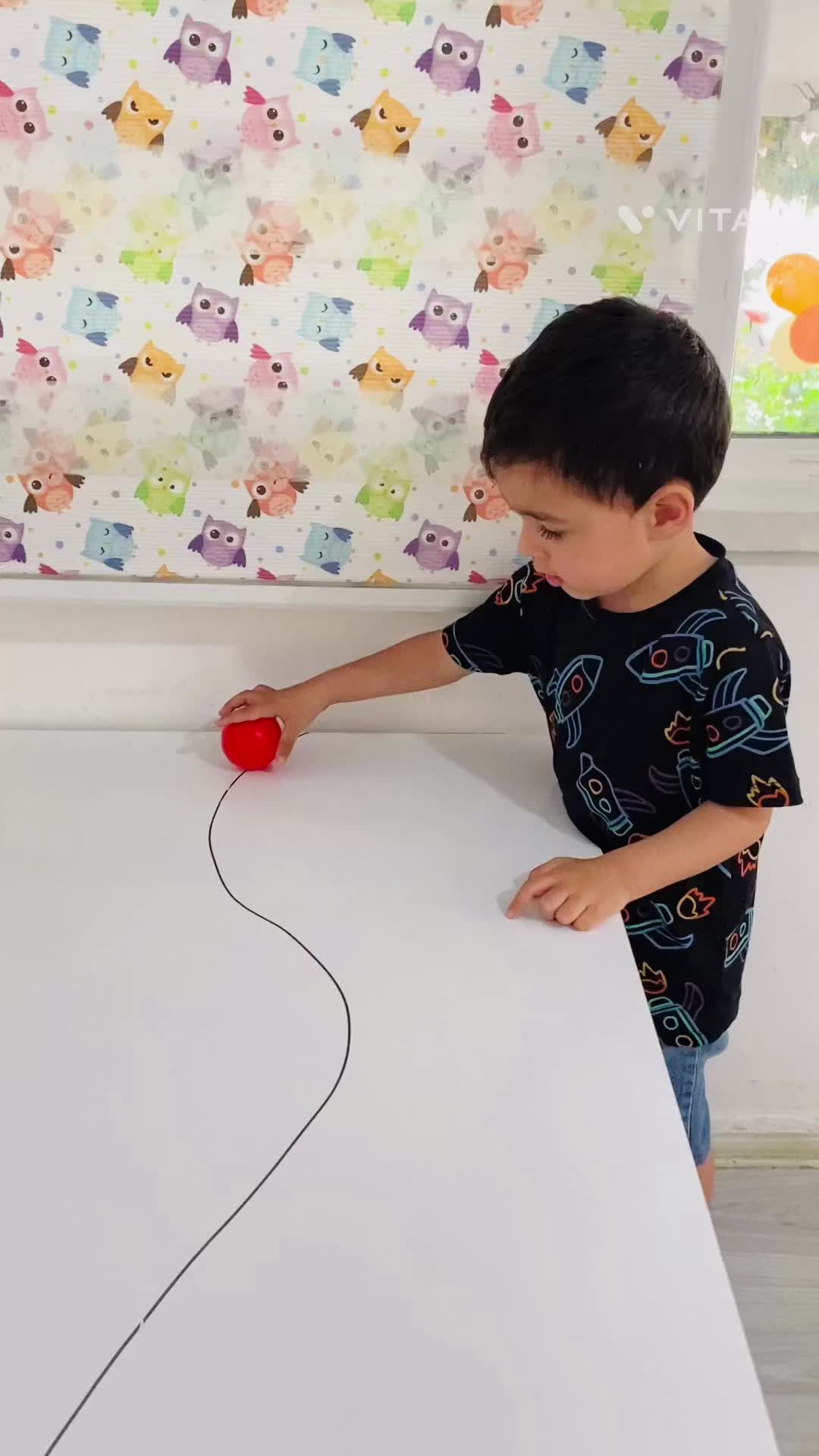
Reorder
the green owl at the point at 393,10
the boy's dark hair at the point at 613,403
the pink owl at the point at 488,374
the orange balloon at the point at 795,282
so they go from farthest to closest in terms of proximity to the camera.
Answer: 1. the orange balloon at the point at 795,282
2. the pink owl at the point at 488,374
3. the green owl at the point at 393,10
4. the boy's dark hair at the point at 613,403

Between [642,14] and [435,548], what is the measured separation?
0.46m

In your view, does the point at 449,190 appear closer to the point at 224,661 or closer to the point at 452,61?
the point at 452,61

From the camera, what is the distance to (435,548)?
1027mm

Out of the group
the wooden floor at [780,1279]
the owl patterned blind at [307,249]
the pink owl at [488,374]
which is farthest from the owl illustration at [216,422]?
the wooden floor at [780,1279]

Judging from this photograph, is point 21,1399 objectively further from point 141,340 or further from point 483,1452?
point 141,340

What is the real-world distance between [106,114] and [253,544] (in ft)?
1.22

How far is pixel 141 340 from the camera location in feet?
3.10

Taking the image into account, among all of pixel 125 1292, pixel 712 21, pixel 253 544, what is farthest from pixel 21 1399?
pixel 712 21

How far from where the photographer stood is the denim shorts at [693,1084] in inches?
40.4

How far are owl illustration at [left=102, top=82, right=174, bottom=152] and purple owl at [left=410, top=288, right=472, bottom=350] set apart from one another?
254 millimetres

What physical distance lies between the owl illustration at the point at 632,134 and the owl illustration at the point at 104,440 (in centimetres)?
48

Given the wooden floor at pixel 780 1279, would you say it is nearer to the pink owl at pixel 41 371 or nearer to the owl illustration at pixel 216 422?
the owl illustration at pixel 216 422

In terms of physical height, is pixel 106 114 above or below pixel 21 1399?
above

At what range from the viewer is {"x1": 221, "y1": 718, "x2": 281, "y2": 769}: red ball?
1.00 meters
